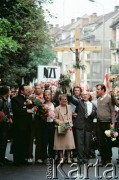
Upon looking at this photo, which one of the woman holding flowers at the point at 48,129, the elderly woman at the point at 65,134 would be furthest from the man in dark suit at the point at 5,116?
the elderly woman at the point at 65,134

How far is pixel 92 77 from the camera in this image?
341 ft

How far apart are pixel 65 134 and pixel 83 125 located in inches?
21.1

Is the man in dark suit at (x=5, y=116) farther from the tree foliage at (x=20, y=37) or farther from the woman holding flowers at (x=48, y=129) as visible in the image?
the tree foliage at (x=20, y=37)

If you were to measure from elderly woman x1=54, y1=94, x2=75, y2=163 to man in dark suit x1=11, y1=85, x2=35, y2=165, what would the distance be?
732 mm

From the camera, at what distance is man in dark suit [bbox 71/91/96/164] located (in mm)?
15898

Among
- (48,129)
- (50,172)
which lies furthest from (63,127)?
(50,172)

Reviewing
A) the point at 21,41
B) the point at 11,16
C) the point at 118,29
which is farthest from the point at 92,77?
the point at 11,16

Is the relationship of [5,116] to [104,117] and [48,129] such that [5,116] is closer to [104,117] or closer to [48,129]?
[48,129]

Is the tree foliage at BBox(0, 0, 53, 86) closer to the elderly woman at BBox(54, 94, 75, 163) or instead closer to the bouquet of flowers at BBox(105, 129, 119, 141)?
the elderly woman at BBox(54, 94, 75, 163)

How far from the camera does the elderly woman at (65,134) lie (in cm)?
1568

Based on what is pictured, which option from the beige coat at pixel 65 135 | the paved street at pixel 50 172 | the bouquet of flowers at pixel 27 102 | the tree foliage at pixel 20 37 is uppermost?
the tree foliage at pixel 20 37

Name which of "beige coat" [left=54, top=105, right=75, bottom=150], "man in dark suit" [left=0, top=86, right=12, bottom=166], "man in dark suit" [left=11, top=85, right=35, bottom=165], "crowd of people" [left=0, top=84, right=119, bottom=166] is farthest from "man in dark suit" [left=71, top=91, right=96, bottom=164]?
"man in dark suit" [left=0, top=86, right=12, bottom=166]

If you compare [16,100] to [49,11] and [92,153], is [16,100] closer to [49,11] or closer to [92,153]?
[92,153]

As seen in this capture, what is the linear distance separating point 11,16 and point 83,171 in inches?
260
